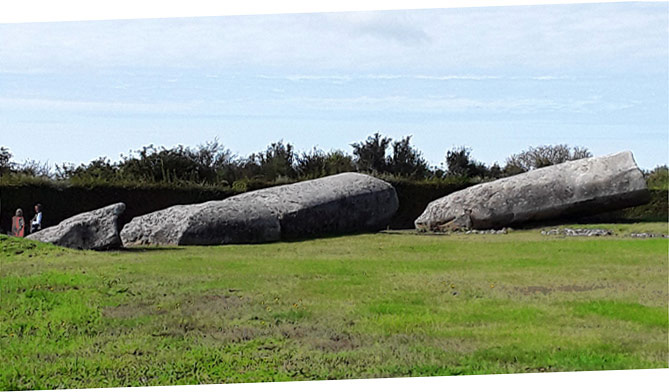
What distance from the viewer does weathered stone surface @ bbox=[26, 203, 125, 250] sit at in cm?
1584

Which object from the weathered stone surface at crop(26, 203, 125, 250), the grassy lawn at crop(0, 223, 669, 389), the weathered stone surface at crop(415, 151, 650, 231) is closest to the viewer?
the grassy lawn at crop(0, 223, 669, 389)

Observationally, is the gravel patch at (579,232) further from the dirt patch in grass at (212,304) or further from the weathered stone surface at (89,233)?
the dirt patch in grass at (212,304)

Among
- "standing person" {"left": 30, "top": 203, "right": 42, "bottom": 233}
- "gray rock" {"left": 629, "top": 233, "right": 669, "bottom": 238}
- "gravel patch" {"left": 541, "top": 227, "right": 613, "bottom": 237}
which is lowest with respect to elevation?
"gray rock" {"left": 629, "top": 233, "right": 669, "bottom": 238}

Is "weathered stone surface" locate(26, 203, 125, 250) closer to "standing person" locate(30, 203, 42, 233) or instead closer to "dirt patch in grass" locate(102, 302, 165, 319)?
"standing person" locate(30, 203, 42, 233)

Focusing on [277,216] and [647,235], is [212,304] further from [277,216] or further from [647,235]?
[647,235]

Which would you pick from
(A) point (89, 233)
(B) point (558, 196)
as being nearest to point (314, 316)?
(A) point (89, 233)

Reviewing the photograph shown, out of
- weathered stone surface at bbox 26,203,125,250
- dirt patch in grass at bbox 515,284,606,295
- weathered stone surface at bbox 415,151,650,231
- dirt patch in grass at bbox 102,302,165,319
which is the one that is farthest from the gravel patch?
dirt patch in grass at bbox 102,302,165,319

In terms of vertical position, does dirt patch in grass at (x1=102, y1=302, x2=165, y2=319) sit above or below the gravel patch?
below

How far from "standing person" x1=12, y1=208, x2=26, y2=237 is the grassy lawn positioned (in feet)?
16.2

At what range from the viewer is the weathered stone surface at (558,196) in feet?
70.7

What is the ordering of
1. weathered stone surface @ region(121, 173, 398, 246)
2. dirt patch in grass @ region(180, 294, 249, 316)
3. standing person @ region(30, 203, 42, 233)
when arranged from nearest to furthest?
1. dirt patch in grass @ region(180, 294, 249, 316)
2. weathered stone surface @ region(121, 173, 398, 246)
3. standing person @ region(30, 203, 42, 233)

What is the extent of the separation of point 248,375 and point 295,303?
8.77 ft

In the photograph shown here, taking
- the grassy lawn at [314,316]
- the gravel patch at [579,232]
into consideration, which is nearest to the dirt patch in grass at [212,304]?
the grassy lawn at [314,316]

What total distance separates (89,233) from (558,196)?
12814 mm
